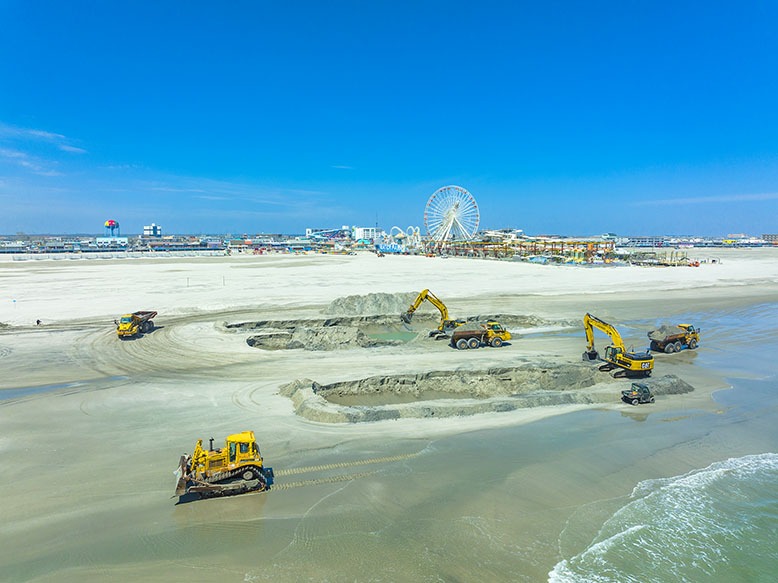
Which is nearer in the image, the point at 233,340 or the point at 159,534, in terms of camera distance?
the point at 159,534

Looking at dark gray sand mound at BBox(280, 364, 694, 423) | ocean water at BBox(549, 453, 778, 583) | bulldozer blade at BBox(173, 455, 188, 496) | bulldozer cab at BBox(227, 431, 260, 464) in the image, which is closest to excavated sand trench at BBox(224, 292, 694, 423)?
dark gray sand mound at BBox(280, 364, 694, 423)

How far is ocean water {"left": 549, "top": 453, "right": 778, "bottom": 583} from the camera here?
321 inches

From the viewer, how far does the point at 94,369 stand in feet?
66.9

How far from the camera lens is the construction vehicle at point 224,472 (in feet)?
32.4

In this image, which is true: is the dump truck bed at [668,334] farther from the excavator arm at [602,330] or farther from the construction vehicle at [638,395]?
the construction vehicle at [638,395]

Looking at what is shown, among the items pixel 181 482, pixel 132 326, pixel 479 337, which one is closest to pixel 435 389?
pixel 479 337

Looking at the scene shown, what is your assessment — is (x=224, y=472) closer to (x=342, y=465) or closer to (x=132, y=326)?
(x=342, y=465)

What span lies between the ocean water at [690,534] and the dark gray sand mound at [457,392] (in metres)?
5.16

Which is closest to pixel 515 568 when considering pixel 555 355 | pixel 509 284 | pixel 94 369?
pixel 555 355

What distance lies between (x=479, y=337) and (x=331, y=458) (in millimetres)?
13662

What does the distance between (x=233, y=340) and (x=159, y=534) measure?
16746 millimetres

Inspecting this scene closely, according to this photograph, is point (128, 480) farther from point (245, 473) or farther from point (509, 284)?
point (509, 284)

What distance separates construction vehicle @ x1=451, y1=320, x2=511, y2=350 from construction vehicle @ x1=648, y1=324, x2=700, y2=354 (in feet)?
23.0

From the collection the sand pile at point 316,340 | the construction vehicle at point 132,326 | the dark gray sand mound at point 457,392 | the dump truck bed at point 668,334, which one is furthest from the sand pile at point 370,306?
the dump truck bed at point 668,334
